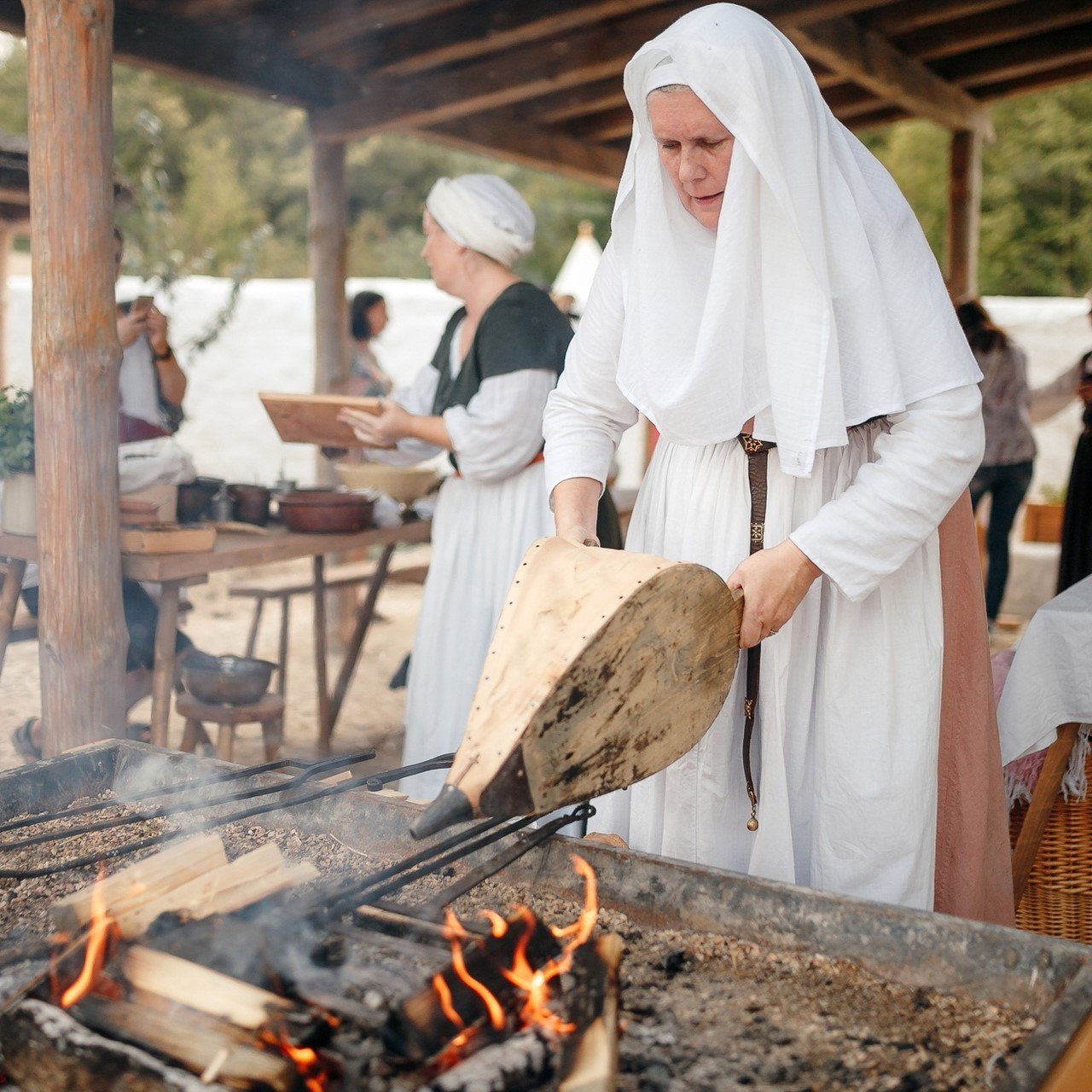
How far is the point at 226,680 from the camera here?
4.09 m

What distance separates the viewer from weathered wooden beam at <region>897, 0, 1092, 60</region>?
17.1 ft

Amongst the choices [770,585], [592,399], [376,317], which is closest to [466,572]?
[592,399]

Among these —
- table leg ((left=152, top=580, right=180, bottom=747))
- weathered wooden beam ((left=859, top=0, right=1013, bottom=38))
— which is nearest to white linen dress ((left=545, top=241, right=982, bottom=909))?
table leg ((left=152, top=580, right=180, bottom=747))

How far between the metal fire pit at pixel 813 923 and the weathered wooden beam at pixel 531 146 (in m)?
4.79

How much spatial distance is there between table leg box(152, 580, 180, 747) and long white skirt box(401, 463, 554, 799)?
0.82 metres

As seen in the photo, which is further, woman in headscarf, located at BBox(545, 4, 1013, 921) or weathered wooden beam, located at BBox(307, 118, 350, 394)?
weathered wooden beam, located at BBox(307, 118, 350, 394)

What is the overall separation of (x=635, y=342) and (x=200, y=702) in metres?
2.67

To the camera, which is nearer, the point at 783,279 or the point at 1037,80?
the point at 783,279

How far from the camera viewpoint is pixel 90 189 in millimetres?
3201

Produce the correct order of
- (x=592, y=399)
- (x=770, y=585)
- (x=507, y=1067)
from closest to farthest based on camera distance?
1. (x=507, y=1067)
2. (x=770, y=585)
3. (x=592, y=399)

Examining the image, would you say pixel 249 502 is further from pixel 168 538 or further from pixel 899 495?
pixel 899 495

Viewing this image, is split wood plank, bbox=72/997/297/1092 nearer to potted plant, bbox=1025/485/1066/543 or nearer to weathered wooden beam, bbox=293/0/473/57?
weathered wooden beam, bbox=293/0/473/57

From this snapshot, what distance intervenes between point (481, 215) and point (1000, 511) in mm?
5068

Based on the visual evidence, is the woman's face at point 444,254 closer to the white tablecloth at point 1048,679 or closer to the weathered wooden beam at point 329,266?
the white tablecloth at point 1048,679
